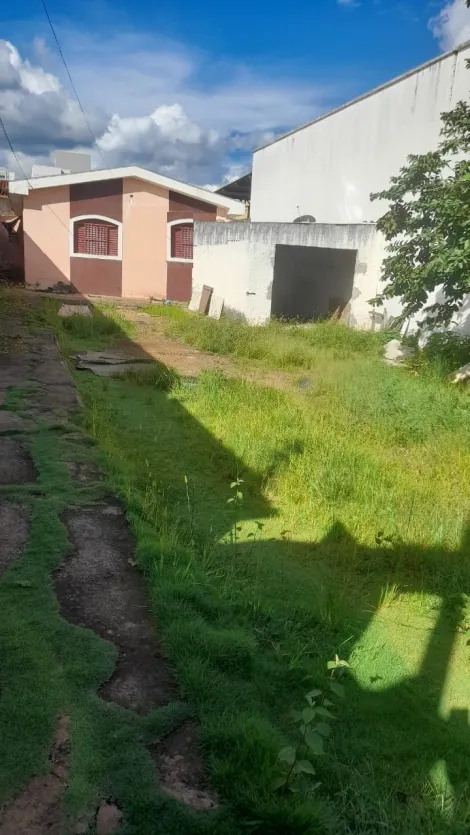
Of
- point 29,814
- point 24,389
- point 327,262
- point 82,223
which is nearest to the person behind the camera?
point 29,814

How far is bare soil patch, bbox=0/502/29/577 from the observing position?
293 cm

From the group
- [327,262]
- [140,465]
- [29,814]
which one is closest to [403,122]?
[327,262]

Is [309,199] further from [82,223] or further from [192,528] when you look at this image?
[192,528]

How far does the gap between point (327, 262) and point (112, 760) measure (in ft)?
46.2

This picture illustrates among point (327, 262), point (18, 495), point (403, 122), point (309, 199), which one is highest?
point (403, 122)

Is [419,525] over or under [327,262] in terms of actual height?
under

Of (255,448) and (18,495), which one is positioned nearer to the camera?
(18,495)

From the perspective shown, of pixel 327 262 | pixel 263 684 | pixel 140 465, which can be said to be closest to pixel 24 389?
pixel 140 465

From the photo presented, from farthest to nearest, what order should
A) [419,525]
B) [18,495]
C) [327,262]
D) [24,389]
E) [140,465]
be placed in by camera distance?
[327,262] → [24,389] → [140,465] → [419,525] → [18,495]

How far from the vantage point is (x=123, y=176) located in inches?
615

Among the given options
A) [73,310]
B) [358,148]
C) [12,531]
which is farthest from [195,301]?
[12,531]

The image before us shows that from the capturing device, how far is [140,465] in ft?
16.0

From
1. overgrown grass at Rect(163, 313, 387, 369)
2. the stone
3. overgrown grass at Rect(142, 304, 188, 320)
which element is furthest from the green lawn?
overgrown grass at Rect(142, 304, 188, 320)

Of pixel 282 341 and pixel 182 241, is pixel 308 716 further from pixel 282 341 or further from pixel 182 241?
pixel 182 241
